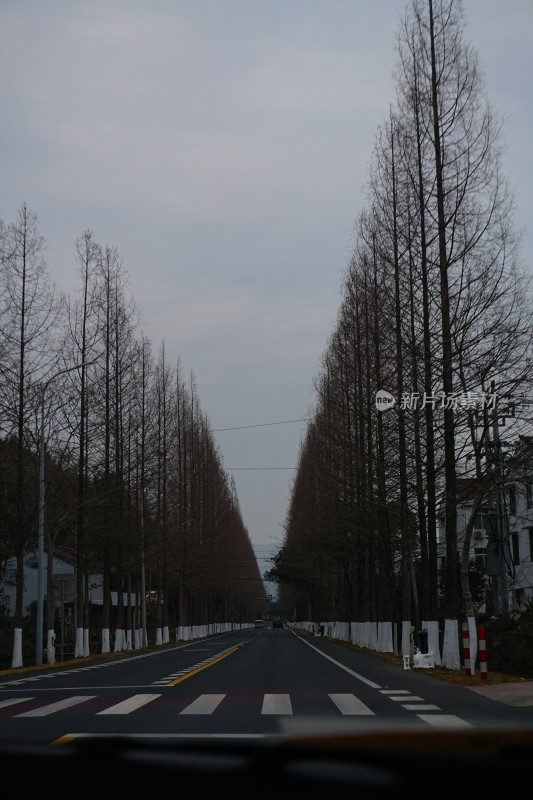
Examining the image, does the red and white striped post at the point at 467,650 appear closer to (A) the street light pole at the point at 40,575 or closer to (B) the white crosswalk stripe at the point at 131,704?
(B) the white crosswalk stripe at the point at 131,704

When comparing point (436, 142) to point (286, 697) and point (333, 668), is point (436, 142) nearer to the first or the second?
point (333, 668)

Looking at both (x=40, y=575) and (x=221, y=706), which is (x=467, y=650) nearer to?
(x=221, y=706)

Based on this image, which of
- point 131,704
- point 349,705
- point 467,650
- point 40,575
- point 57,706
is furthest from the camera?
point 40,575

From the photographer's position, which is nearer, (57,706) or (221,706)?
(221,706)

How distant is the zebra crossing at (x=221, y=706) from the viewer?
1225 cm

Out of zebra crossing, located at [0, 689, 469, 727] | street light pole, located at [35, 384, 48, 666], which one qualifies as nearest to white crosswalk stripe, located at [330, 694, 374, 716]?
zebra crossing, located at [0, 689, 469, 727]

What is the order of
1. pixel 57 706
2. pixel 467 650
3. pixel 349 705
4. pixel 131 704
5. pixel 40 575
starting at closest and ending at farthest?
pixel 349 705 → pixel 131 704 → pixel 57 706 → pixel 467 650 → pixel 40 575

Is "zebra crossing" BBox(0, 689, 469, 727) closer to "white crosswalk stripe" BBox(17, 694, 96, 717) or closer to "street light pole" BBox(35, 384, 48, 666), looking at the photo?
"white crosswalk stripe" BBox(17, 694, 96, 717)

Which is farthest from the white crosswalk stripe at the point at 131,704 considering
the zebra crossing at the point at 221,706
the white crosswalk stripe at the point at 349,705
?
the white crosswalk stripe at the point at 349,705

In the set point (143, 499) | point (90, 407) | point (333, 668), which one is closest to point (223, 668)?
point (333, 668)

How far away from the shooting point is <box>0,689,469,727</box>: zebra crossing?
12250mm

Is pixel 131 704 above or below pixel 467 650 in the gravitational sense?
below

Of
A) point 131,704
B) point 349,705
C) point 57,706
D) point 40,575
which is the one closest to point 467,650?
point 349,705

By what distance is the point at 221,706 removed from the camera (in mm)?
13867
